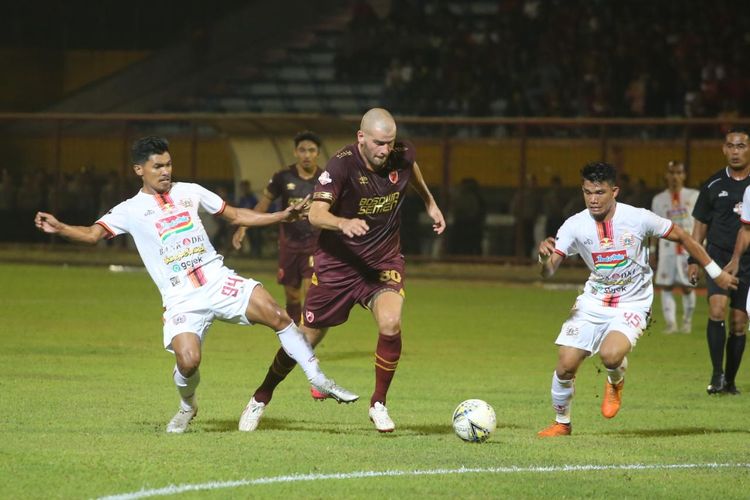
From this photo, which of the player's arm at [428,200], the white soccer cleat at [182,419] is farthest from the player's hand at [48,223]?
the player's arm at [428,200]

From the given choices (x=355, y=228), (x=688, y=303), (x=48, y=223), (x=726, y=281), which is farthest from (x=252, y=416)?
(x=688, y=303)

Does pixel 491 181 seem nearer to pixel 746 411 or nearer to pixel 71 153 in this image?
pixel 71 153

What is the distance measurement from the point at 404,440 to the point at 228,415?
1.79 metres

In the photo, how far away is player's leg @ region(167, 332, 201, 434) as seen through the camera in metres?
8.36

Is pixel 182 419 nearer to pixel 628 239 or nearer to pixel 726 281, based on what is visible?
pixel 628 239

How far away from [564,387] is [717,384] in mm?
3152

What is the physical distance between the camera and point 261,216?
893cm

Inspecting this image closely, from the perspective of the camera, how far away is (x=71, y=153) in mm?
29062

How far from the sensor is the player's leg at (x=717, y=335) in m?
11.5

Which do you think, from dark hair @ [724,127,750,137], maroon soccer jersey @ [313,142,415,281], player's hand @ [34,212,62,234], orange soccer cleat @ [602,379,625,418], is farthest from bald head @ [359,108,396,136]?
dark hair @ [724,127,750,137]

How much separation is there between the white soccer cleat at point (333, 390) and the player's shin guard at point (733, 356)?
4.49 metres

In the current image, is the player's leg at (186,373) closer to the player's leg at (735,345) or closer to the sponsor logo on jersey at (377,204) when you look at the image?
the sponsor logo on jersey at (377,204)

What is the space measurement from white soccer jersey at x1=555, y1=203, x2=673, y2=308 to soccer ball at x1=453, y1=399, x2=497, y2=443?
134 cm

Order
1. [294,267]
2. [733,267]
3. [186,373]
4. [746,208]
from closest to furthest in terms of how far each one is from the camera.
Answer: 1. [186,373]
2. [746,208]
3. [733,267]
4. [294,267]
